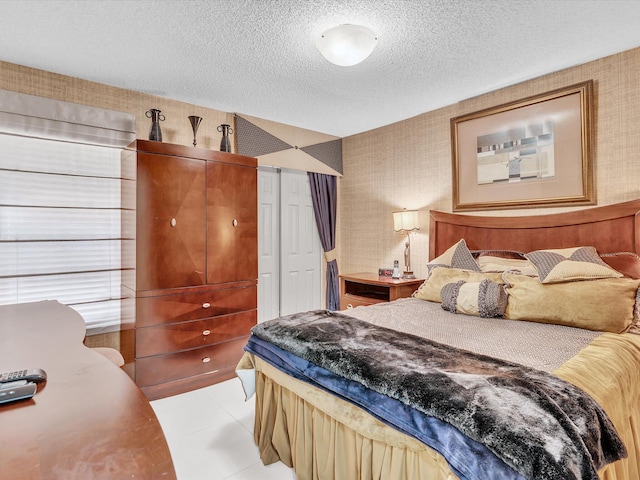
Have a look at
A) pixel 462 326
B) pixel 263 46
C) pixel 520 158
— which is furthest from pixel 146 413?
pixel 520 158

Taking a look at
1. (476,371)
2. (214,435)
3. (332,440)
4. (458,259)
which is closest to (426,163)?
(458,259)

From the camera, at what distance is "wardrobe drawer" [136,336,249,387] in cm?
280

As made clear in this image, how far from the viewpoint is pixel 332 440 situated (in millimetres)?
1664

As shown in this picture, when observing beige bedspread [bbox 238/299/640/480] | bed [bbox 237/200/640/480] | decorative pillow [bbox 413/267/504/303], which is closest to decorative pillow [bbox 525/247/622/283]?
bed [bbox 237/200/640/480]

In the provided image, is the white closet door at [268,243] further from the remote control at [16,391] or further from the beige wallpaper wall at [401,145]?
the remote control at [16,391]

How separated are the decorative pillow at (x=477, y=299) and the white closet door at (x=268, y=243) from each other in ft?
7.59

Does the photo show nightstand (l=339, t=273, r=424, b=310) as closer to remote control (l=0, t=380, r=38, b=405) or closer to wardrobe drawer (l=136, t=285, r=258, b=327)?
wardrobe drawer (l=136, t=285, r=258, b=327)

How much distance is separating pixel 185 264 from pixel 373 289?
6.45 feet

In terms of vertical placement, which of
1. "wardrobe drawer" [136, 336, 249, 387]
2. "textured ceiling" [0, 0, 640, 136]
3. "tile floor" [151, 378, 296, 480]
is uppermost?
"textured ceiling" [0, 0, 640, 136]

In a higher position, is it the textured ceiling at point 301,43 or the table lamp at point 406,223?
the textured ceiling at point 301,43

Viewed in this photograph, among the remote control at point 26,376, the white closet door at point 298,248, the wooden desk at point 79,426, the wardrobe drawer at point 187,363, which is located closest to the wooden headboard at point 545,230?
the white closet door at point 298,248

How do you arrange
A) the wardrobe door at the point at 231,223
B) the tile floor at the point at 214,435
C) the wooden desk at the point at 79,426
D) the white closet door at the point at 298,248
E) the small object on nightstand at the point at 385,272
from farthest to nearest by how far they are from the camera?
the white closet door at the point at 298,248 → the small object on nightstand at the point at 385,272 → the wardrobe door at the point at 231,223 → the tile floor at the point at 214,435 → the wooden desk at the point at 79,426

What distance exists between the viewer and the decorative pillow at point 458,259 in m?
3.02

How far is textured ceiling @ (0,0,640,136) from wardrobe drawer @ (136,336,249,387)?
7.40 ft
